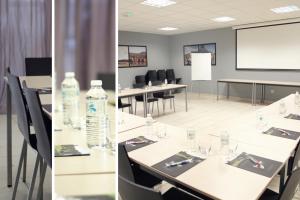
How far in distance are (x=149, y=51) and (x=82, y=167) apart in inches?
364

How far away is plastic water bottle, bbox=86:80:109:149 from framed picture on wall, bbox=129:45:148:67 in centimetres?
849

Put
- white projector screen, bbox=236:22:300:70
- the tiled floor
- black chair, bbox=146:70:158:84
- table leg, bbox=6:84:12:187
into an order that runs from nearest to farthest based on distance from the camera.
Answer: the tiled floor
table leg, bbox=6:84:12:187
white projector screen, bbox=236:22:300:70
black chair, bbox=146:70:158:84

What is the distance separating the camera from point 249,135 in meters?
2.19

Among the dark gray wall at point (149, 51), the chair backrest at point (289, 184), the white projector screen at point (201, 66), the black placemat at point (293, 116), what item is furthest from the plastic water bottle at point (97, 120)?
the dark gray wall at point (149, 51)

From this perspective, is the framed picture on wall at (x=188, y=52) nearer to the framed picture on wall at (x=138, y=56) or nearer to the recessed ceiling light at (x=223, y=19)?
the framed picture on wall at (x=138, y=56)

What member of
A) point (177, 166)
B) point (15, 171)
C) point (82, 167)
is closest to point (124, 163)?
point (177, 166)

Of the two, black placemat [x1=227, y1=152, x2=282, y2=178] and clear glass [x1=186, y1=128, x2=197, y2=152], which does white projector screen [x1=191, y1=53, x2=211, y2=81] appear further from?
black placemat [x1=227, y1=152, x2=282, y2=178]

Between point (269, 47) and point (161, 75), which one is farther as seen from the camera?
point (161, 75)

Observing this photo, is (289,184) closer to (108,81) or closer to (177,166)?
(177,166)

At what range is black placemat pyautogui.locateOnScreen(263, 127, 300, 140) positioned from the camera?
216cm

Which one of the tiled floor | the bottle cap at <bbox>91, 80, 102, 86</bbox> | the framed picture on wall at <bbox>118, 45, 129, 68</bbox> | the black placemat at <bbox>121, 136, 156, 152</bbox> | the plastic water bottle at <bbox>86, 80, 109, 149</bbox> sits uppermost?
the framed picture on wall at <bbox>118, 45, 129, 68</bbox>

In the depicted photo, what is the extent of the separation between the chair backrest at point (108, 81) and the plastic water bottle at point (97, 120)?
0.01 m

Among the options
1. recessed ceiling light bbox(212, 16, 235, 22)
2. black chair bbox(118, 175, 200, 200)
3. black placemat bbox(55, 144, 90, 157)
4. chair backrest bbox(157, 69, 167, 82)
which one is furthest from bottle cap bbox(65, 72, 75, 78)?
chair backrest bbox(157, 69, 167, 82)

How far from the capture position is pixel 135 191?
1.04 m
